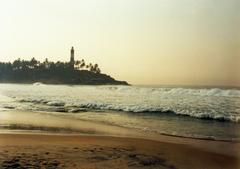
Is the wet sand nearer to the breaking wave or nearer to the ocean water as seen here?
the ocean water

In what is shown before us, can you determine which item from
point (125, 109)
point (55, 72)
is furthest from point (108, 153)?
point (55, 72)

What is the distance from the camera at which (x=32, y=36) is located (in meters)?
3.33

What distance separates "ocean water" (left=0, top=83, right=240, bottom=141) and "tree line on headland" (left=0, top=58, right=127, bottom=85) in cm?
5

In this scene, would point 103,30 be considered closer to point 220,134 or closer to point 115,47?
point 115,47

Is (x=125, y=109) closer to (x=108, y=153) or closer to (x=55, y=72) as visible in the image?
(x=108, y=153)

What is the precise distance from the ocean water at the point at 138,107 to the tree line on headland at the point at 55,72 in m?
0.05

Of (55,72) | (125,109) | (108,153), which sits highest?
(55,72)

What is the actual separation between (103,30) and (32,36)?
21.1 inches

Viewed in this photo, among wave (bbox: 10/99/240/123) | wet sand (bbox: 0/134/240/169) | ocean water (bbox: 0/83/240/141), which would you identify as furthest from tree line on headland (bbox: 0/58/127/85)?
wet sand (bbox: 0/134/240/169)

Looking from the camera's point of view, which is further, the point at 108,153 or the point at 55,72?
the point at 55,72

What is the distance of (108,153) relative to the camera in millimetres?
3193

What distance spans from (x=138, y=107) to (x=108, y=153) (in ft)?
1.44

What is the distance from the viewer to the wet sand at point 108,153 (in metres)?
3.08

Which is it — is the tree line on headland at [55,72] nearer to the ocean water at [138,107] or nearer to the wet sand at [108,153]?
the ocean water at [138,107]
